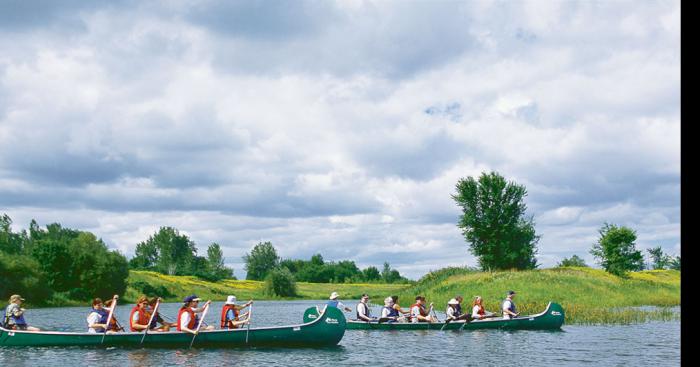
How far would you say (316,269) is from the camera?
173 metres

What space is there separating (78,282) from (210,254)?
92.2 metres

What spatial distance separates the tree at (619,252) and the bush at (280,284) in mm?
57152

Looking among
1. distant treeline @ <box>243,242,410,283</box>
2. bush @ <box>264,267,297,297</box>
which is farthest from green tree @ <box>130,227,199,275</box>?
bush @ <box>264,267,297,297</box>

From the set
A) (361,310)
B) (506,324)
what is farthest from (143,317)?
(506,324)

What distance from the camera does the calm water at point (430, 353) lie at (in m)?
24.1

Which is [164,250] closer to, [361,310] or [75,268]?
[75,268]

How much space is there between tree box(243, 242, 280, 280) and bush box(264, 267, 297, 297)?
257 ft

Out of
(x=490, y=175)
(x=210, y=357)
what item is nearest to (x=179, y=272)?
(x=490, y=175)

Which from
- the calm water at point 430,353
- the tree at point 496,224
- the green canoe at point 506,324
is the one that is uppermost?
the tree at point 496,224

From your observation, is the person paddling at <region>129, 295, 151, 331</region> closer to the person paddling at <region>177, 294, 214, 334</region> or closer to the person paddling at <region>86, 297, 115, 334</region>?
the person paddling at <region>86, 297, 115, 334</region>

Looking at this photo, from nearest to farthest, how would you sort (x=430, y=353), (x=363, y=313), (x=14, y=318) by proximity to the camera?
(x=430, y=353) < (x=14, y=318) < (x=363, y=313)

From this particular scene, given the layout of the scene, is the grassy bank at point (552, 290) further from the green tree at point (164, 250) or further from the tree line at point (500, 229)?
the green tree at point (164, 250)

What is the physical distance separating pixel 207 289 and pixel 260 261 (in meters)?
80.8

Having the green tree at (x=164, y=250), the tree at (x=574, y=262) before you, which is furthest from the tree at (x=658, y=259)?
the green tree at (x=164, y=250)
